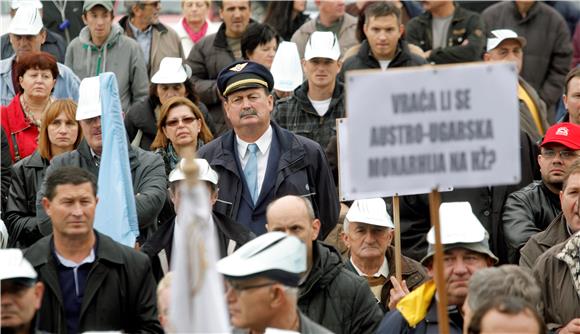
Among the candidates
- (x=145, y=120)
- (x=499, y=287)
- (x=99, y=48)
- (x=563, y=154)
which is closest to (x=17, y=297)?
(x=499, y=287)

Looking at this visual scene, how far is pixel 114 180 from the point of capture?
10.5m

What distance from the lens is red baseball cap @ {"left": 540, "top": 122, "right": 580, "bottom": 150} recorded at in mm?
11523

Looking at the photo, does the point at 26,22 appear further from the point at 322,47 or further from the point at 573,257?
the point at 573,257

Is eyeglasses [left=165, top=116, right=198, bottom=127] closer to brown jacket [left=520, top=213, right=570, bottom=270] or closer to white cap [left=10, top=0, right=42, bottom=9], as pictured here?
white cap [left=10, top=0, right=42, bottom=9]

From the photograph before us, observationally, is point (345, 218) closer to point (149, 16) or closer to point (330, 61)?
point (330, 61)

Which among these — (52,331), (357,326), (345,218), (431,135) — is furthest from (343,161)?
(431,135)

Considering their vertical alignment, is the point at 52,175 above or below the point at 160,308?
above

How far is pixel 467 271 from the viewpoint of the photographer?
8984mm

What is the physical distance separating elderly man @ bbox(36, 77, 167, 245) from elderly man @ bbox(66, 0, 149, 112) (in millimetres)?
3122

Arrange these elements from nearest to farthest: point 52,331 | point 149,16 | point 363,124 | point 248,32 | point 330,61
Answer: point 363,124
point 52,331
point 330,61
point 248,32
point 149,16

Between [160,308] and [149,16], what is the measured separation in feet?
25.9

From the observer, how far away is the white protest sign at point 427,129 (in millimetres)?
7129

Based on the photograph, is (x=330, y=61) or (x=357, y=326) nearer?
(x=357, y=326)

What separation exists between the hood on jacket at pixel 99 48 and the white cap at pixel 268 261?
7110mm
